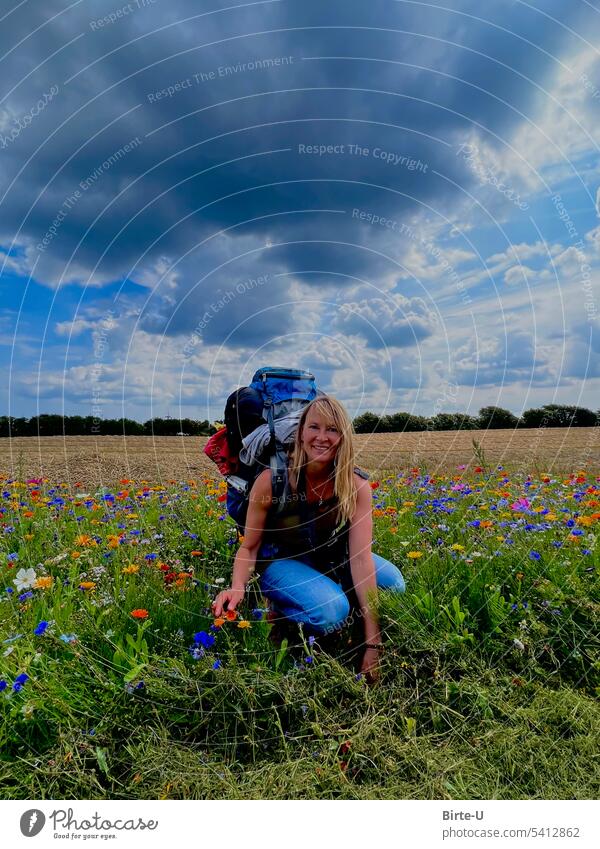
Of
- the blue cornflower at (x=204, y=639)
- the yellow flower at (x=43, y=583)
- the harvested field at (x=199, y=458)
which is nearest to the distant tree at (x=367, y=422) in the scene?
the blue cornflower at (x=204, y=639)

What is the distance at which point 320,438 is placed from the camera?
371 cm

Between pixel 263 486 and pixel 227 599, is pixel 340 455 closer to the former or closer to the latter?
pixel 263 486

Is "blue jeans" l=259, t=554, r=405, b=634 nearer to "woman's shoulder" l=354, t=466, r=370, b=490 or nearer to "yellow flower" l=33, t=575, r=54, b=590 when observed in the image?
"woman's shoulder" l=354, t=466, r=370, b=490

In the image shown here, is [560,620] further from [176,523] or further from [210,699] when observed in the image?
[176,523]

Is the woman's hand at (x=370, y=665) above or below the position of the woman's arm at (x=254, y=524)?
below

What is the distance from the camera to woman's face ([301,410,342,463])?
3.70 metres

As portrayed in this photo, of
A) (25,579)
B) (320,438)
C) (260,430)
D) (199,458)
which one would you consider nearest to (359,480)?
(320,438)

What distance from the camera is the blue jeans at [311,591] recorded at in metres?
3.65

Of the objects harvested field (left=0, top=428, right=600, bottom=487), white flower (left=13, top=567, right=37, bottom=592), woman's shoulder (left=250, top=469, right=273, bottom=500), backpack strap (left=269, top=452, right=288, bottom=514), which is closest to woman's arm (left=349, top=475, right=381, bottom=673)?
backpack strap (left=269, top=452, right=288, bottom=514)

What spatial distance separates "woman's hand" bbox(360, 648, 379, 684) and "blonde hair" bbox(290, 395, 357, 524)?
0.84m

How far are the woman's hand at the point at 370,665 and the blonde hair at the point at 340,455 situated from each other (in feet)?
2.75

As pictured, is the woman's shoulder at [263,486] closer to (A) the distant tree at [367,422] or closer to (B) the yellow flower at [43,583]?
(A) the distant tree at [367,422]

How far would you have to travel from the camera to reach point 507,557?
159 inches
